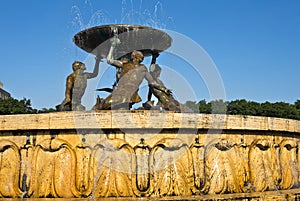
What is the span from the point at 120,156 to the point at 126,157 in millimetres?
95

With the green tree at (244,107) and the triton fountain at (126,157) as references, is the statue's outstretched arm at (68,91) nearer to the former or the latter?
Answer: the triton fountain at (126,157)

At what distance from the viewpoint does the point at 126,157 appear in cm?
618

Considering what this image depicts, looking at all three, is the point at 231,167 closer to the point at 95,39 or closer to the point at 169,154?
the point at 169,154

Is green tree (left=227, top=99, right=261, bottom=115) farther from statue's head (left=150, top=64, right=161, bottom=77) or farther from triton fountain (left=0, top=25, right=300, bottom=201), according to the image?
triton fountain (left=0, top=25, right=300, bottom=201)

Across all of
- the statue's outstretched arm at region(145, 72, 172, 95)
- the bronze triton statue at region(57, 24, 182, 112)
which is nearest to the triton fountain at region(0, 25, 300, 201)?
the bronze triton statue at region(57, 24, 182, 112)

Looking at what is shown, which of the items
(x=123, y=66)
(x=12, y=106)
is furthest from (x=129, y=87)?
(x=12, y=106)

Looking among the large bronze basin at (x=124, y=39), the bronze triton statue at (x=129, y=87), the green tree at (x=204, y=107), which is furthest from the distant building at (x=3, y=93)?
the bronze triton statue at (x=129, y=87)

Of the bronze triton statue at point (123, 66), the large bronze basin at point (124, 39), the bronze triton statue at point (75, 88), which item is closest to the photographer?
the bronze triton statue at point (123, 66)

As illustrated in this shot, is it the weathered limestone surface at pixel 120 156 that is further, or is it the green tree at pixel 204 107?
the green tree at pixel 204 107

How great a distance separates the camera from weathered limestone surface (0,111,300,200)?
609cm

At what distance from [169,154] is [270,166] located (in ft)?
6.53

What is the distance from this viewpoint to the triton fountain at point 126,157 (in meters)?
6.09

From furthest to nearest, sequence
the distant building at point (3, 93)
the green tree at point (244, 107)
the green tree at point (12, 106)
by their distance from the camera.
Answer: the distant building at point (3, 93)
the green tree at point (244, 107)
the green tree at point (12, 106)

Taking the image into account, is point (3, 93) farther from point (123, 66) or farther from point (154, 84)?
point (154, 84)
